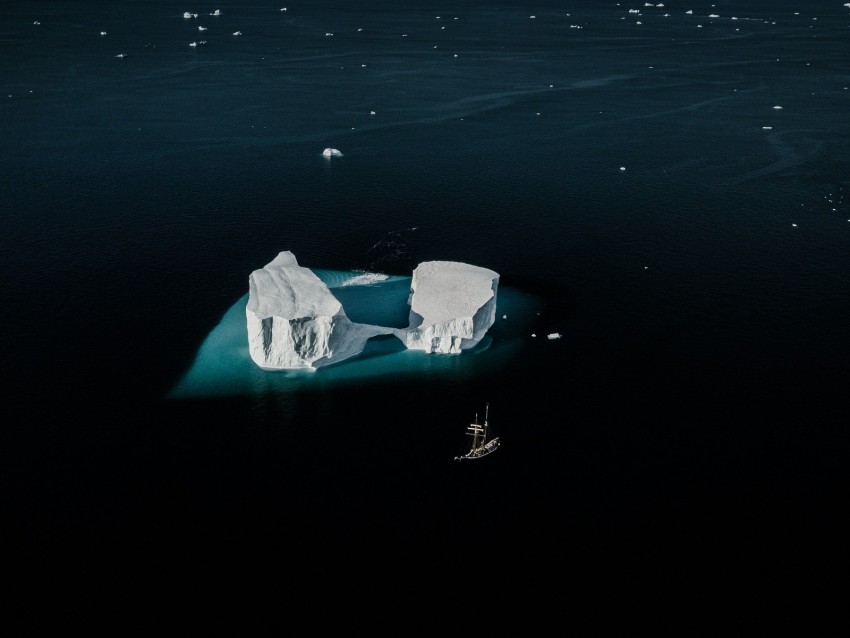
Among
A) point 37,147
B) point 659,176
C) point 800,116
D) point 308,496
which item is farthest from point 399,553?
point 800,116

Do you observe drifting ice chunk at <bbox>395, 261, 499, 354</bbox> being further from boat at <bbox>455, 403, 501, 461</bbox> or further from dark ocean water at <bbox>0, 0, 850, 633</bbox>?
boat at <bbox>455, 403, 501, 461</bbox>

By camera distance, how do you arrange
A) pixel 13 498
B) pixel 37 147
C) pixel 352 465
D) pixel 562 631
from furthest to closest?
pixel 37 147
pixel 352 465
pixel 13 498
pixel 562 631

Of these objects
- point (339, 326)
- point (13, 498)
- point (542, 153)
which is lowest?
point (13, 498)

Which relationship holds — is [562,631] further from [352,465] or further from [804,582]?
[352,465]

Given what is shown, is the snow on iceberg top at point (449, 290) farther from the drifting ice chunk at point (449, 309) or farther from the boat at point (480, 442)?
the boat at point (480, 442)

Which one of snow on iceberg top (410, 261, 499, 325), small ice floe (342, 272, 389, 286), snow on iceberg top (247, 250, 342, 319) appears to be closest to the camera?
snow on iceberg top (247, 250, 342, 319)

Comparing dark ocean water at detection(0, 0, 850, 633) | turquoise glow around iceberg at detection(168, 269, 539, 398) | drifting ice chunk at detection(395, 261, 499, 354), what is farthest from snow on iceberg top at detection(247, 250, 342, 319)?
drifting ice chunk at detection(395, 261, 499, 354)
